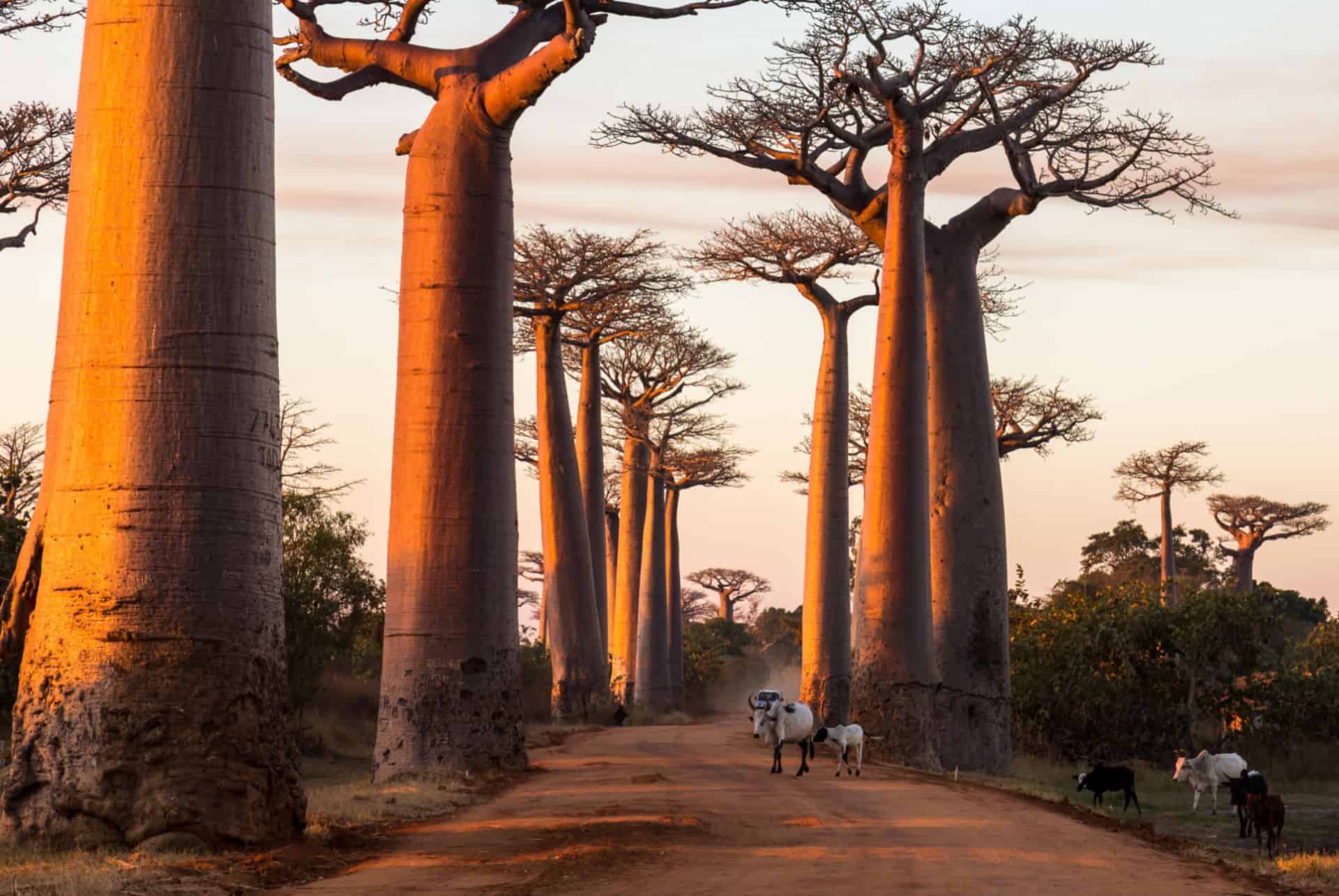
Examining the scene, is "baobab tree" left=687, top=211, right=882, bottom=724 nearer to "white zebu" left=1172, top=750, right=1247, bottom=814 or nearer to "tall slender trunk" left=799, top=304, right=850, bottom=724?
"tall slender trunk" left=799, top=304, right=850, bottom=724

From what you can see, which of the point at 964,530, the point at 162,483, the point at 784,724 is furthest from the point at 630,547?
the point at 162,483

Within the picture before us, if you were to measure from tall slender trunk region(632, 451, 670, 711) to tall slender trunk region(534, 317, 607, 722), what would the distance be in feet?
30.2

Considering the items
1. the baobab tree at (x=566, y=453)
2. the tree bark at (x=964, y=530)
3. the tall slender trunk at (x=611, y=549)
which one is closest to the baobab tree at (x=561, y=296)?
the baobab tree at (x=566, y=453)

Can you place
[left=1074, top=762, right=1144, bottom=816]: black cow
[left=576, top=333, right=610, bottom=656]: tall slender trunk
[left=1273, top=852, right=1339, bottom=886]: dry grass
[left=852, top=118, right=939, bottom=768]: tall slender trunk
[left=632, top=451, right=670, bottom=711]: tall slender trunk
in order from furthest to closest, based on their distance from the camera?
[left=632, top=451, right=670, bottom=711]: tall slender trunk, [left=576, top=333, right=610, bottom=656]: tall slender trunk, [left=852, top=118, right=939, bottom=768]: tall slender trunk, [left=1074, top=762, right=1144, bottom=816]: black cow, [left=1273, top=852, right=1339, bottom=886]: dry grass

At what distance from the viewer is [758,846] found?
28.4 ft

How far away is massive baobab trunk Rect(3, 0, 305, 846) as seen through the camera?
7910 millimetres

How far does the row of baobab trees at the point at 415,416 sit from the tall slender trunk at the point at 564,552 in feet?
0.27

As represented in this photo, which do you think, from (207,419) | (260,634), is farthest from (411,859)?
(207,419)

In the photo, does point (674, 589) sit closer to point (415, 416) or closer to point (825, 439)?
point (825, 439)

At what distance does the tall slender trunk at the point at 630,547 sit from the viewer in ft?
121

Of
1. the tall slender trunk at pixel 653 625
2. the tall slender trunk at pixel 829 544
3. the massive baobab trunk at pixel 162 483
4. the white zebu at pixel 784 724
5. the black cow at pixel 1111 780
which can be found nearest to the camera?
the massive baobab trunk at pixel 162 483

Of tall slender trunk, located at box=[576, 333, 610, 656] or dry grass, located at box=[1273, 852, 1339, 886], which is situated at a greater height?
tall slender trunk, located at box=[576, 333, 610, 656]

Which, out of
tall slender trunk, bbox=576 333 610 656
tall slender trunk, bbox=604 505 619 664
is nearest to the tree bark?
tall slender trunk, bbox=576 333 610 656

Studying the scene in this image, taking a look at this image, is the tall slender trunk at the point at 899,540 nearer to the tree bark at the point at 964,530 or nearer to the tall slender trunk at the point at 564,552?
the tree bark at the point at 964,530
